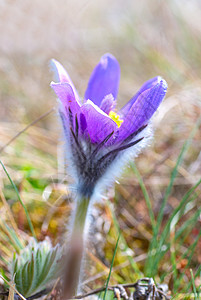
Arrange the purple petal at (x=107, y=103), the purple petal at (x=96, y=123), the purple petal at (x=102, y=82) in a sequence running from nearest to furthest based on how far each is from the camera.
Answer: the purple petal at (x=96, y=123), the purple petal at (x=107, y=103), the purple petal at (x=102, y=82)

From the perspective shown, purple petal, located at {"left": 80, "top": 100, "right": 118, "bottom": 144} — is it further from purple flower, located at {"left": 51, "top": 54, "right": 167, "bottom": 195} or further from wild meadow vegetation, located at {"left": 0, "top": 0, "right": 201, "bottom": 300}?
wild meadow vegetation, located at {"left": 0, "top": 0, "right": 201, "bottom": 300}

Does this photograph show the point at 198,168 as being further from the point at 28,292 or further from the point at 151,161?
the point at 28,292

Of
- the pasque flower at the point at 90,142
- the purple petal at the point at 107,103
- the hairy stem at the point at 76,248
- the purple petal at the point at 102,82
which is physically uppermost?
the purple petal at the point at 102,82

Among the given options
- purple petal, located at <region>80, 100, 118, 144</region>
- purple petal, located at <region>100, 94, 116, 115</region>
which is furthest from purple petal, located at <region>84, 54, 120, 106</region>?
purple petal, located at <region>80, 100, 118, 144</region>

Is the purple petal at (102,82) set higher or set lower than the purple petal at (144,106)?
higher

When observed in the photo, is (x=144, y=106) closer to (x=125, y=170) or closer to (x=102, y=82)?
(x=102, y=82)

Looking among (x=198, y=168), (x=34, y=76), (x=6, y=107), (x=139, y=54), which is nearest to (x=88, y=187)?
(x=198, y=168)

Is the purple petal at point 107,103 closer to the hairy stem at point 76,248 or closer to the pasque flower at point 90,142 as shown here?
the pasque flower at point 90,142

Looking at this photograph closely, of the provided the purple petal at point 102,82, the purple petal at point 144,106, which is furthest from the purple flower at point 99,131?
the purple petal at point 102,82
